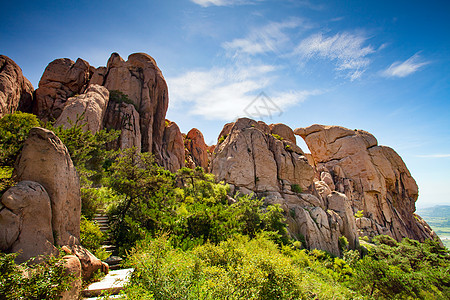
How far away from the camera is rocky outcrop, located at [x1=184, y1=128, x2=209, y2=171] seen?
47656 millimetres

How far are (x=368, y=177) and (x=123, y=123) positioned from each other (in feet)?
130

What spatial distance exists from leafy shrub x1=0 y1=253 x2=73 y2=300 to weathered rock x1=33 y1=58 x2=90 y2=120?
3021 cm

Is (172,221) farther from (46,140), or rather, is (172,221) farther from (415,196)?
(415,196)

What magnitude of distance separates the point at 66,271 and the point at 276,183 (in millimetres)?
19335

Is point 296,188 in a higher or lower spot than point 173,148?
lower

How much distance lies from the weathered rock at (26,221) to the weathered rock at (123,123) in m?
21.3

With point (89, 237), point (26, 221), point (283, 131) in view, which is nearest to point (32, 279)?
point (26, 221)

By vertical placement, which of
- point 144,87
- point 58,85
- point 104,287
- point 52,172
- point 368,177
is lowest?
point 104,287

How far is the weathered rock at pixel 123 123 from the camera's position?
2601cm

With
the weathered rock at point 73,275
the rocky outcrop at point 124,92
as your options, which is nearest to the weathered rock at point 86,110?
the rocky outcrop at point 124,92

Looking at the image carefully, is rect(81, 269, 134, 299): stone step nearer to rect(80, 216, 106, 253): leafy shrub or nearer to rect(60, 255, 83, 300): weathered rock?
rect(60, 255, 83, 300): weathered rock

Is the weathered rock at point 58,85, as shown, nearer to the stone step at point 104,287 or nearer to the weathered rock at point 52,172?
the weathered rock at point 52,172

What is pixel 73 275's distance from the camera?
507 cm

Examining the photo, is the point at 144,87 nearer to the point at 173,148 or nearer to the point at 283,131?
the point at 173,148
